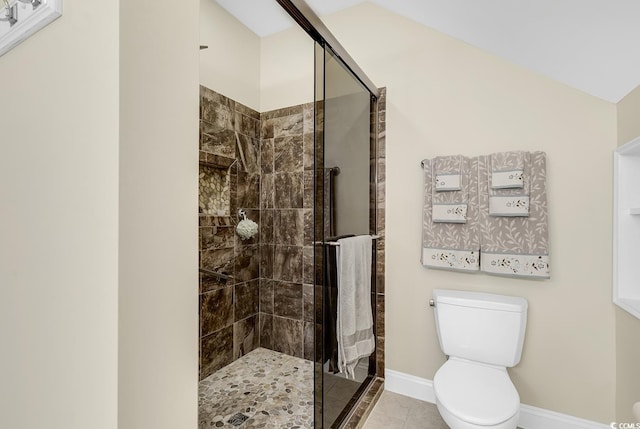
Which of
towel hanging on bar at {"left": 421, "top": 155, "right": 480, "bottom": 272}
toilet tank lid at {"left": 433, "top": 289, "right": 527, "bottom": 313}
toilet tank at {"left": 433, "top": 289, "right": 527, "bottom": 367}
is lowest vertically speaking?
toilet tank at {"left": 433, "top": 289, "right": 527, "bottom": 367}

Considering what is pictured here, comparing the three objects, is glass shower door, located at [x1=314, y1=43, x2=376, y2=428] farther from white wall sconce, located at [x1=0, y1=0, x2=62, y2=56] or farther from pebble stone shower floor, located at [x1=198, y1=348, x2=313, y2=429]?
white wall sconce, located at [x1=0, y1=0, x2=62, y2=56]

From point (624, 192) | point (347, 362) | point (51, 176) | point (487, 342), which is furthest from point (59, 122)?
point (624, 192)

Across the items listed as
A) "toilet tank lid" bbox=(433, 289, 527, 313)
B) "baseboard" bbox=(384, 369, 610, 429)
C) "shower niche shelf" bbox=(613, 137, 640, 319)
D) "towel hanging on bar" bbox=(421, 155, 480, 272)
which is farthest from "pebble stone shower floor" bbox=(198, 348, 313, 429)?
"shower niche shelf" bbox=(613, 137, 640, 319)

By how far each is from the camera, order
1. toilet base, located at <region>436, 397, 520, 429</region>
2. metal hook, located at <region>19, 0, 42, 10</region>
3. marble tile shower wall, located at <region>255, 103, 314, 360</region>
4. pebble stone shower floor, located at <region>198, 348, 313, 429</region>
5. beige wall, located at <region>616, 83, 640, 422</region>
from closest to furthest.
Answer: metal hook, located at <region>19, 0, 42, 10</region> → toilet base, located at <region>436, 397, 520, 429</region> → beige wall, located at <region>616, 83, 640, 422</region> → pebble stone shower floor, located at <region>198, 348, 313, 429</region> → marble tile shower wall, located at <region>255, 103, 314, 360</region>

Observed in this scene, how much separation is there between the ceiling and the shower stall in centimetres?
58

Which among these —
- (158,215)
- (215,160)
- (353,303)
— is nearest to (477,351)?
(353,303)

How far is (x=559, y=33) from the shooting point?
1441mm

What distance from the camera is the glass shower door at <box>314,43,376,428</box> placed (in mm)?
1479

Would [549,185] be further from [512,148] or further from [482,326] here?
[482,326]

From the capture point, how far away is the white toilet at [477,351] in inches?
53.0

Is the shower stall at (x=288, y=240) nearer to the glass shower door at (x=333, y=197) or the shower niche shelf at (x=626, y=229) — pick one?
the glass shower door at (x=333, y=197)

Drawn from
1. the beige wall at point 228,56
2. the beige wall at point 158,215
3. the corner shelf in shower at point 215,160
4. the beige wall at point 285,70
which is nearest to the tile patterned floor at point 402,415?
the beige wall at point 158,215

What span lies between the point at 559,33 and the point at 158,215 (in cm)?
189

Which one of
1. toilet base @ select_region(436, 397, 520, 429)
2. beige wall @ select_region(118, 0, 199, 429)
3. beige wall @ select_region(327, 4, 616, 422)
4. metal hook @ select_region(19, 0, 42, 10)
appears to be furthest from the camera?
beige wall @ select_region(327, 4, 616, 422)
